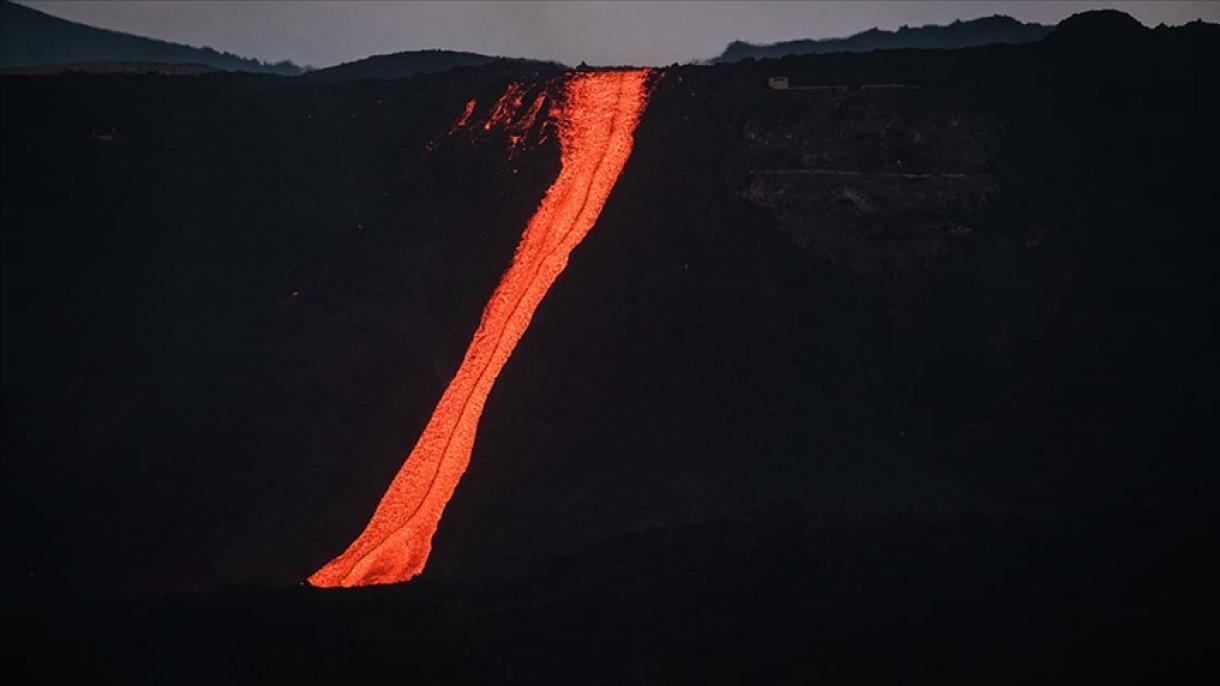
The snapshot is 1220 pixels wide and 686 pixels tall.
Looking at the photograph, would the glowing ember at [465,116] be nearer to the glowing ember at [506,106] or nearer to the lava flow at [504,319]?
the glowing ember at [506,106]

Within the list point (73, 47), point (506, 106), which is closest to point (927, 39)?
point (506, 106)

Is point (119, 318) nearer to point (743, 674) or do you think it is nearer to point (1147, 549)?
point (743, 674)

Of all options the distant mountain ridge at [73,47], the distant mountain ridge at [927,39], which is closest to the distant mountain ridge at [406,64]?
the distant mountain ridge at [927,39]

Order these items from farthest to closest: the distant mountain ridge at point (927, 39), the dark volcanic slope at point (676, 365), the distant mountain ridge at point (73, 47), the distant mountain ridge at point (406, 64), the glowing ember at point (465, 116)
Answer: the distant mountain ridge at point (73, 47)
the distant mountain ridge at point (927, 39)
the distant mountain ridge at point (406, 64)
the glowing ember at point (465, 116)
the dark volcanic slope at point (676, 365)

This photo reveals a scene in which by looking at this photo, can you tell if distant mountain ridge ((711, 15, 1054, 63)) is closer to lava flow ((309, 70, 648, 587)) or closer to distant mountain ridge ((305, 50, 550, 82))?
distant mountain ridge ((305, 50, 550, 82))

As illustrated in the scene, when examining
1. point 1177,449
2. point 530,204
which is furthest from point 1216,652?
point 530,204
